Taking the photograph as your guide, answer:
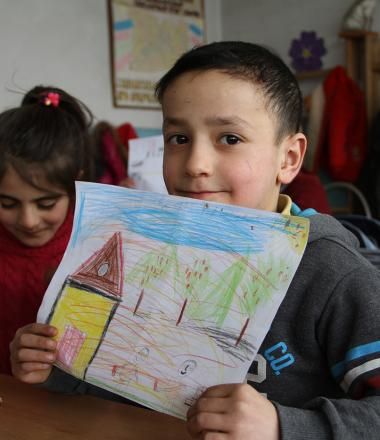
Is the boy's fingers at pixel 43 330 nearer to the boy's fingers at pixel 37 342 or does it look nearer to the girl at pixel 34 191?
the boy's fingers at pixel 37 342

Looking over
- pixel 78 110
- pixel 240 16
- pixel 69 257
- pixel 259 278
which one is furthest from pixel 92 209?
pixel 240 16

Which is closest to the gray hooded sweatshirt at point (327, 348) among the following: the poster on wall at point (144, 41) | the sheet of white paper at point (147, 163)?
the sheet of white paper at point (147, 163)

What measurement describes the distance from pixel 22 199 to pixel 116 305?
638 mm

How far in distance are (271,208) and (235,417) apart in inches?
13.2

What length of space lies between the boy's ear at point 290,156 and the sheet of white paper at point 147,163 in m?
1.05

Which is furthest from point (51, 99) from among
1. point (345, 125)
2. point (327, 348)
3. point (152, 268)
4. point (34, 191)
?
point (345, 125)

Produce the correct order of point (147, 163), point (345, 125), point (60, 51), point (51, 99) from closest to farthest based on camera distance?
point (51, 99) < point (147, 163) < point (60, 51) < point (345, 125)

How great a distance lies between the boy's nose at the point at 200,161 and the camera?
2.29 ft

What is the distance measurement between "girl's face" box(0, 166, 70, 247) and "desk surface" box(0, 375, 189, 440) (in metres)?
0.52

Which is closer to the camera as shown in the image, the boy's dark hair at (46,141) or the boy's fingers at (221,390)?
the boy's fingers at (221,390)

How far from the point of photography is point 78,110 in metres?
1.37

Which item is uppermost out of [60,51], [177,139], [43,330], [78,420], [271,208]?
[60,51]

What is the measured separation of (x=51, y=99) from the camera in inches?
52.2

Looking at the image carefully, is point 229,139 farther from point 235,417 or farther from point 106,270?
point 235,417
